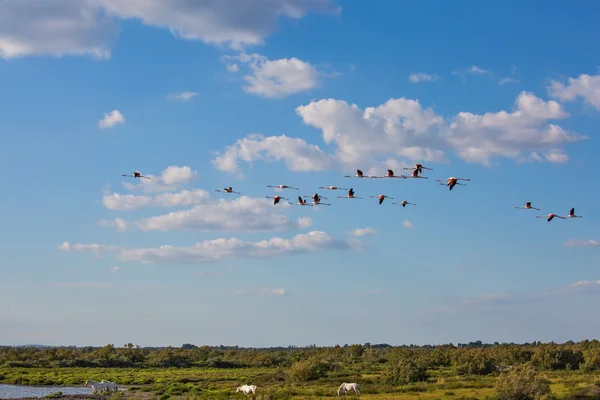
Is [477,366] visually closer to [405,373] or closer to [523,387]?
[405,373]

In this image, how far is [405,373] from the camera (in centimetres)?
6406

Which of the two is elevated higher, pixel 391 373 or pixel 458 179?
pixel 458 179

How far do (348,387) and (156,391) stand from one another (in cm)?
1860

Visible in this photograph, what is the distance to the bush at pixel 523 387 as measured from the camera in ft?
148

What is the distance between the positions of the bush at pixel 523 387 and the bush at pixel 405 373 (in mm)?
16924

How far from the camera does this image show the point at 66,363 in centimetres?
10669

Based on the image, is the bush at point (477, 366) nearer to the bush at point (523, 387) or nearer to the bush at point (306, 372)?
the bush at point (306, 372)

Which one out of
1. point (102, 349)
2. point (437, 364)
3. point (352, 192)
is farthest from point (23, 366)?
point (352, 192)

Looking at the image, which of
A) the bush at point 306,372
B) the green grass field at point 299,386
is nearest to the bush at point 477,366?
the green grass field at point 299,386

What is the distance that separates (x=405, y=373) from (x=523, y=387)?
19950mm

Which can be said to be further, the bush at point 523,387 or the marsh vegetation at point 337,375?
the marsh vegetation at point 337,375

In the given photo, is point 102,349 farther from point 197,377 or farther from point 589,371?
point 589,371

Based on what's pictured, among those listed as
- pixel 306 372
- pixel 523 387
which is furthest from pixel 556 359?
pixel 523 387

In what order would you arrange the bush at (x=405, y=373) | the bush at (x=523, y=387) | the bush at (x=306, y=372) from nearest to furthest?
the bush at (x=523, y=387) < the bush at (x=405, y=373) < the bush at (x=306, y=372)
